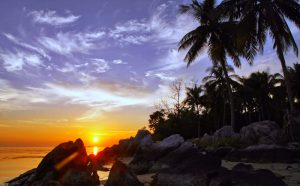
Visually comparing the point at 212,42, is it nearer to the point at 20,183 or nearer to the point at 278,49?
the point at 278,49

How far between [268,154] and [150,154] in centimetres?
558

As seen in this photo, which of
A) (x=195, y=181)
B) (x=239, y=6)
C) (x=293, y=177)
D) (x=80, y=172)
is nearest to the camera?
(x=195, y=181)

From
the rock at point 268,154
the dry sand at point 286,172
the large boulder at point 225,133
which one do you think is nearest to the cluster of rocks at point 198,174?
the dry sand at point 286,172

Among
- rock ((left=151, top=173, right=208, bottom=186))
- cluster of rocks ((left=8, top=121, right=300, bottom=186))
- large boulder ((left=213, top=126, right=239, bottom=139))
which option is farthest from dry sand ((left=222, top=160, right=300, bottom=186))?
large boulder ((left=213, top=126, right=239, bottom=139))

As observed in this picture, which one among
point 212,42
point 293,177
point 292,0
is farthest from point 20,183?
point 212,42

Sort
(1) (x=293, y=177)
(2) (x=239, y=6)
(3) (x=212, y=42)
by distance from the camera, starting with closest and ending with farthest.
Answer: (1) (x=293, y=177), (2) (x=239, y=6), (3) (x=212, y=42)

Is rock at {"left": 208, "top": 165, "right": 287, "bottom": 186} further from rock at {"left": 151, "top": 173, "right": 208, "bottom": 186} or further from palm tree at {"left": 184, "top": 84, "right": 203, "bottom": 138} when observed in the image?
palm tree at {"left": 184, "top": 84, "right": 203, "bottom": 138}

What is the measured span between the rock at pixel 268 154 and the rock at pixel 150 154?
298cm

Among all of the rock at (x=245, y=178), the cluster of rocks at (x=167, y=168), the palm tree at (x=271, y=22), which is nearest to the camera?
the rock at (x=245, y=178)

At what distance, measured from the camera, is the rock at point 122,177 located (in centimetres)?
1081

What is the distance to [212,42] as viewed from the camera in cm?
3403

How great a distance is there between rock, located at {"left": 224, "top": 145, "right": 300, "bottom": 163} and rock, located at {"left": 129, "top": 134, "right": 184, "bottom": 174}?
9.77ft

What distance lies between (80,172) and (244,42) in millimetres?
17002

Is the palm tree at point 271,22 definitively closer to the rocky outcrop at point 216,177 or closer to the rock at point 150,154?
the rock at point 150,154
